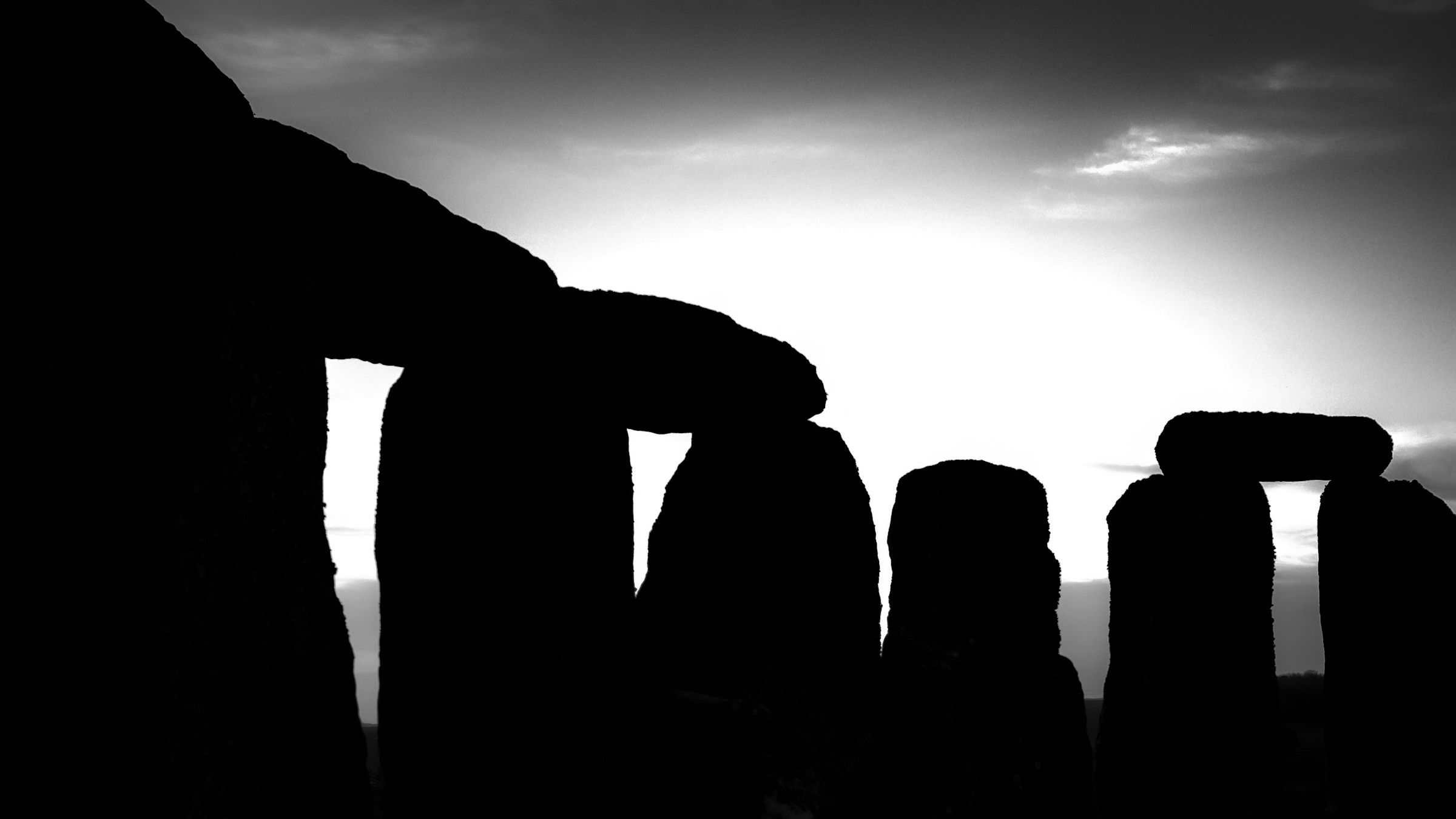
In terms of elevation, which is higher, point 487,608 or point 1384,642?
point 487,608

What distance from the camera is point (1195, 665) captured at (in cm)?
1103

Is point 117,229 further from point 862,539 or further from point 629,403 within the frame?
point 862,539

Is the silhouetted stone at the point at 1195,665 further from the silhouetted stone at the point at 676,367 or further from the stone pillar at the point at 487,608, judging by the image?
the stone pillar at the point at 487,608

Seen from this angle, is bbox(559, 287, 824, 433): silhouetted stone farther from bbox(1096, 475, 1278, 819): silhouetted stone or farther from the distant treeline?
the distant treeline

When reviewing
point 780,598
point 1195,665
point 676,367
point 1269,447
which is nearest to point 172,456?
point 676,367

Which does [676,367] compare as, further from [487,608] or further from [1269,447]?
[1269,447]

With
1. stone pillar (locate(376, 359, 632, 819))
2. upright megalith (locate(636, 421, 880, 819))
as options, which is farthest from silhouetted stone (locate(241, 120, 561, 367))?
upright megalith (locate(636, 421, 880, 819))

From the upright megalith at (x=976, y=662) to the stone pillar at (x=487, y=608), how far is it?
9.39ft

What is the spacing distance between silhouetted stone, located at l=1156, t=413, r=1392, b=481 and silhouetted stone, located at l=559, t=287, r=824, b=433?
3.74m

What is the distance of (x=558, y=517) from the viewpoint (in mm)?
6945

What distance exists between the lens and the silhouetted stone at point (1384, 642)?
11.0m

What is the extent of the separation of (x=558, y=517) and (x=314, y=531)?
1829 mm

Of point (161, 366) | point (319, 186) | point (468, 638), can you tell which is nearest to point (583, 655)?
point (468, 638)

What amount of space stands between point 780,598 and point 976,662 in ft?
5.54
